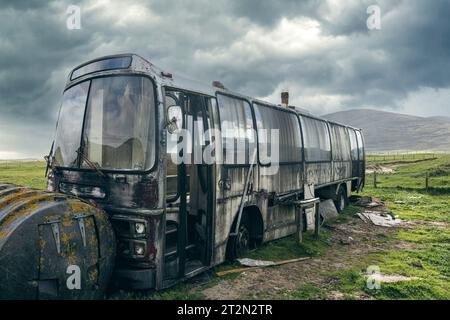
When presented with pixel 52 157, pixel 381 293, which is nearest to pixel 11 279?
pixel 52 157

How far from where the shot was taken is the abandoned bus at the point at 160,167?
5.19 metres

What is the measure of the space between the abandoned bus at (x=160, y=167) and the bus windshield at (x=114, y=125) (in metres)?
0.02

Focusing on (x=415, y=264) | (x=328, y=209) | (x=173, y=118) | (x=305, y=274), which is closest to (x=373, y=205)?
(x=328, y=209)

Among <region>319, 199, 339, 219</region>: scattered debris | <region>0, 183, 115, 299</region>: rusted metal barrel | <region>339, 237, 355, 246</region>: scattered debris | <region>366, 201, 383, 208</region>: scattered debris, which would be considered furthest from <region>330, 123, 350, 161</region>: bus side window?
<region>0, 183, 115, 299</region>: rusted metal barrel

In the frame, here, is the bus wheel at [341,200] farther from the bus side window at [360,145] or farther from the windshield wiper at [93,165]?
the windshield wiper at [93,165]

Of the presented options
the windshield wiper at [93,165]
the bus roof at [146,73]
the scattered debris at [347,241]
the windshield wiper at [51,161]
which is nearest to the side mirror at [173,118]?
the bus roof at [146,73]

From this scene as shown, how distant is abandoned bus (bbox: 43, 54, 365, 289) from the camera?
5.19 meters

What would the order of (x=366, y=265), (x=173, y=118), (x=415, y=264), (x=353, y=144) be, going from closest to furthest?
(x=173, y=118), (x=366, y=265), (x=415, y=264), (x=353, y=144)

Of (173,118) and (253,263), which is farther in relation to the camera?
(253,263)

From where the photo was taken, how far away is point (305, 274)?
7383 mm

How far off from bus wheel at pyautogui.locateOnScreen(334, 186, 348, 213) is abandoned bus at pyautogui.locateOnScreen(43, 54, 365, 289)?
7.26 meters

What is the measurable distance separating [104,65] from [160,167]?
200cm

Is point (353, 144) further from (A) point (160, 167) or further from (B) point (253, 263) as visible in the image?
(A) point (160, 167)

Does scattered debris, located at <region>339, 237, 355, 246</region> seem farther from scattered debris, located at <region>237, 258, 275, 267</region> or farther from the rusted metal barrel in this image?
the rusted metal barrel
